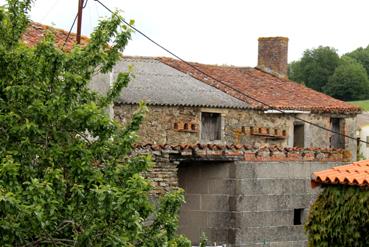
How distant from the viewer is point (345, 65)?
217ft

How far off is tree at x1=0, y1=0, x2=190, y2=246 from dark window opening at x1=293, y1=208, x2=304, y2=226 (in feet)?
29.6

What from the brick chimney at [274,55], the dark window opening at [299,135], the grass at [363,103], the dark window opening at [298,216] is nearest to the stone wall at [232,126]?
the dark window opening at [299,135]

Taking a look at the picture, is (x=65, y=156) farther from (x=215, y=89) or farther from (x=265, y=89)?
(x=265, y=89)

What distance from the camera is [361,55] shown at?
257ft

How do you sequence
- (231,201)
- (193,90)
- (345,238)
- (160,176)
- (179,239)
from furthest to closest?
(193,90) < (231,201) < (160,176) < (345,238) < (179,239)

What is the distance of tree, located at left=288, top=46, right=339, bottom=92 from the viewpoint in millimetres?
66062

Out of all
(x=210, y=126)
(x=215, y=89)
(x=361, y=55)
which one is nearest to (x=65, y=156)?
(x=210, y=126)

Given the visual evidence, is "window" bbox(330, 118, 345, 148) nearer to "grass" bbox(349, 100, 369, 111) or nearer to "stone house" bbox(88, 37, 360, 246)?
"stone house" bbox(88, 37, 360, 246)

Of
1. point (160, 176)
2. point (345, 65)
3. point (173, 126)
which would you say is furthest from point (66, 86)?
point (345, 65)

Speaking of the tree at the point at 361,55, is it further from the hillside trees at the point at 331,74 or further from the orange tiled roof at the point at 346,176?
the orange tiled roof at the point at 346,176

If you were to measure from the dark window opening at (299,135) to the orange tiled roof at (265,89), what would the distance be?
618 mm

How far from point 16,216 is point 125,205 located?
39.5 inches

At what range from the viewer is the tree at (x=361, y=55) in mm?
76250

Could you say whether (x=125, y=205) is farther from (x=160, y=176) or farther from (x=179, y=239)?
(x=160, y=176)
